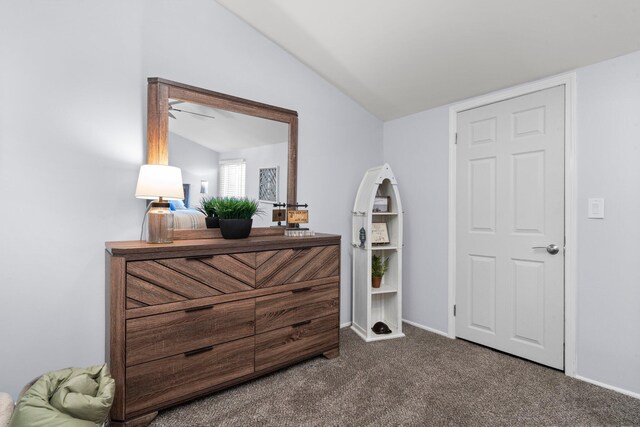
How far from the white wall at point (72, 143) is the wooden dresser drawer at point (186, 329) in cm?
53

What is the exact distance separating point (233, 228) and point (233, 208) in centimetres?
16

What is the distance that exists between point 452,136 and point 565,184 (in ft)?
3.21

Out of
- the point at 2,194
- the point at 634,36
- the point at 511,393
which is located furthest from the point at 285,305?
the point at 634,36

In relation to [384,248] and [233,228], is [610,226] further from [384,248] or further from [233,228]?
[233,228]

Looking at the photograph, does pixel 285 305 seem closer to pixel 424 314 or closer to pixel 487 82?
pixel 424 314

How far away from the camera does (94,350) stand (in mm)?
1951

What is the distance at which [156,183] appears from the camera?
186cm

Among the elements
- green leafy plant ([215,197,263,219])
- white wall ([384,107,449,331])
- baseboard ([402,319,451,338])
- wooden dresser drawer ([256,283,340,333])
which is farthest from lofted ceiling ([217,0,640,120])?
baseboard ([402,319,451,338])

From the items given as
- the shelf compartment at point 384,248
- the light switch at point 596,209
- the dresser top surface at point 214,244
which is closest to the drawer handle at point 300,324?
the dresser top surface at point 214,244

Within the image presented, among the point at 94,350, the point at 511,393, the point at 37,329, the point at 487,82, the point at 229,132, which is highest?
the point at 487,82

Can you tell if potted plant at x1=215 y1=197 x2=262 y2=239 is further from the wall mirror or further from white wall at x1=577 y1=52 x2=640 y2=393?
white wall at x1=577 y1=52 x2=640 y2=393

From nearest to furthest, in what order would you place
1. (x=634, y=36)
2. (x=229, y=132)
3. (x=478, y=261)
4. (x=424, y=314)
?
(x=634, y=36)
(x=229, y=132)
(x=478, y=261)
(x=424, y=314)

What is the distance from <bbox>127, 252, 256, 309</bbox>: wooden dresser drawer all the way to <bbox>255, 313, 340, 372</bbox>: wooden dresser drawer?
0.40 metres

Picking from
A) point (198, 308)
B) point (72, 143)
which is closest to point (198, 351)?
point (198, 308)
